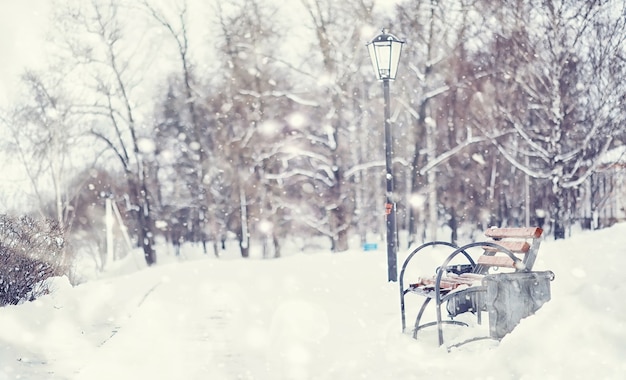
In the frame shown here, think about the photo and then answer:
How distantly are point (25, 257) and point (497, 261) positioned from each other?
19.8 ft

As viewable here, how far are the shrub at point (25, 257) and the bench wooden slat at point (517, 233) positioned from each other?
584 cm

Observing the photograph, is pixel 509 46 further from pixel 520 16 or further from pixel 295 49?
pixel 295 49

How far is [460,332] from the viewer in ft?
28.1

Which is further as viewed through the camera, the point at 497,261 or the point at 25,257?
the point at 25,257

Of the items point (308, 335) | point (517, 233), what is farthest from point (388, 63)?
point (517, 233)

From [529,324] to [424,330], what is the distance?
251 cm

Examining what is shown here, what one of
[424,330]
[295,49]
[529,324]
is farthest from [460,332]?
[295,49]

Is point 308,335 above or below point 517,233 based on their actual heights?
below

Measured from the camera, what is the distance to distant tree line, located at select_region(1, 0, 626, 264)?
23.6 m

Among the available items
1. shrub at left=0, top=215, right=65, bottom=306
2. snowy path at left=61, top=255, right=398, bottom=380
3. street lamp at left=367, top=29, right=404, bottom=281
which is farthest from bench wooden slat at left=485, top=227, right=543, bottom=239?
shrub at left=0, top=215, right=65, bottom=306

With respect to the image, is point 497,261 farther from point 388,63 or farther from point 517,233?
point 388,63

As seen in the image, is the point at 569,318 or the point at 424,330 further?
the point at 424,330

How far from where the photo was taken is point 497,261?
8.02 m

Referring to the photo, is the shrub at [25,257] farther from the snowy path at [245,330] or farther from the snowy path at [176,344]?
the snowy path at [176,344]
